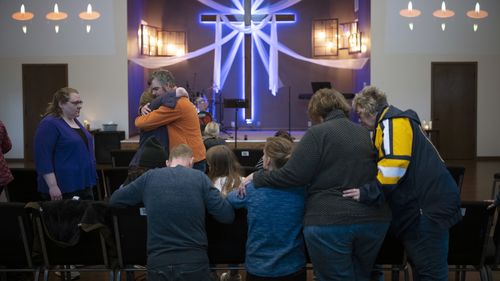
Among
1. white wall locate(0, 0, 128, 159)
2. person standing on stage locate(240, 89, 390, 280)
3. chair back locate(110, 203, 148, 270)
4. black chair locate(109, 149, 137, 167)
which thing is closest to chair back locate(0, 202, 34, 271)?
chair back locate(110, 203, 148, 270)

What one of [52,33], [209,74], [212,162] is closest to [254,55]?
[209,74]

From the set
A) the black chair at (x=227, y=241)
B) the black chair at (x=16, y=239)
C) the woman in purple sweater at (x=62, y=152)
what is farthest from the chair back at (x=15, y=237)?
the black chair at (x=227, y=241)

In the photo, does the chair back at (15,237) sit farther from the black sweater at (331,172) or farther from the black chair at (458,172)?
the black chair at (458,172)

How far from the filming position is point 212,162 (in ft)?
12.6

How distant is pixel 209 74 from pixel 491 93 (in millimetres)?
6559

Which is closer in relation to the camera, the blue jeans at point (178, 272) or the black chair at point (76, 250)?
the blue jeans at point (178, 272)

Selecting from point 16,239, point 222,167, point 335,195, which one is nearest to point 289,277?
point 335,195

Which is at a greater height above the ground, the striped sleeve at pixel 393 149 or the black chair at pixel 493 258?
the striped sleeve at pixel 393 149

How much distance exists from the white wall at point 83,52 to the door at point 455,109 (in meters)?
6.45

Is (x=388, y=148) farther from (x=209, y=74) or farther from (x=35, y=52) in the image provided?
(x=209, y=74)

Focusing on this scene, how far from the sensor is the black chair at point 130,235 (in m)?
3.54

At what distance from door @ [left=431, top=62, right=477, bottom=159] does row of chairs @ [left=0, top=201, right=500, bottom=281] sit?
10307mm

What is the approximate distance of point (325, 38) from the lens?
15516 mm

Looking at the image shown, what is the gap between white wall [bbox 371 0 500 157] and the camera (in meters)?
13.0
